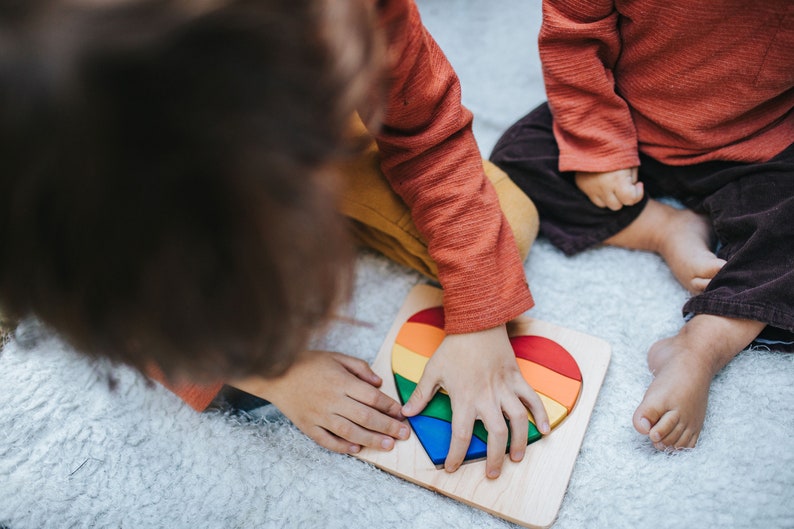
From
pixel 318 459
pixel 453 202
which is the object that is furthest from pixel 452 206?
pixel 318 459

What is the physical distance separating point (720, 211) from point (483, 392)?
0.33 m

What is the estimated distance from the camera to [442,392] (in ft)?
1.97

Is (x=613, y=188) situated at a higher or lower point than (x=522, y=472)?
higher

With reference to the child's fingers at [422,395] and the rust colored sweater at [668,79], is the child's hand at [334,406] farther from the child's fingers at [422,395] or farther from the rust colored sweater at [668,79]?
the rust colored sweater at [668,79]

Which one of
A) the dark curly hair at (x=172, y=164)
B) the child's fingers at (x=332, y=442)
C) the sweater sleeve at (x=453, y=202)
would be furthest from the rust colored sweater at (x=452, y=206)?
the dark curly hair at (x=172, y=164)

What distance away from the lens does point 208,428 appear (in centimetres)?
62

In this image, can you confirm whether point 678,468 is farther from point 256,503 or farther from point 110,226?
point 110,226

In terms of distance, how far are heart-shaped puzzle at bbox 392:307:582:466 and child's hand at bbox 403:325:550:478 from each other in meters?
0.01

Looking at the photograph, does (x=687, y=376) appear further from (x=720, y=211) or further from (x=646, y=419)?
(x=720, y=211)

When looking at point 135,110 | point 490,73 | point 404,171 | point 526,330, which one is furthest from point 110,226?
point 490,73

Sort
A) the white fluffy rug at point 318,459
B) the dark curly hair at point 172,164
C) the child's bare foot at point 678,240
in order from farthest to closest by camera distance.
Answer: the child's bare foot at point 678,240, the white fluffy rug at point 318,459, the dark curly hair at point 172,164

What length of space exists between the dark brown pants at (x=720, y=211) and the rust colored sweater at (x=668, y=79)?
2 centimetres

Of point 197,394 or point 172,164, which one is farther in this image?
point 197,394

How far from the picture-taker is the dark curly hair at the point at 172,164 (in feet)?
0.93
